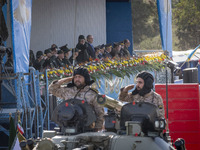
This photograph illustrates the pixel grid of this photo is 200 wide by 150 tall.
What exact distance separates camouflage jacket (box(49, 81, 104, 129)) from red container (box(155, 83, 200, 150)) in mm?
3040

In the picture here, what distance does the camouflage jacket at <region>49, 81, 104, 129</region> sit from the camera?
22.6 ft

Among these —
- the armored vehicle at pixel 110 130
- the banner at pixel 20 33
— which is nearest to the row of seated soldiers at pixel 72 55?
the banner at pixel 20 33

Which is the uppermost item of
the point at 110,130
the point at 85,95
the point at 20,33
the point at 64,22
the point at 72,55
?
the point at 64,22

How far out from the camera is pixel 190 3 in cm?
5031

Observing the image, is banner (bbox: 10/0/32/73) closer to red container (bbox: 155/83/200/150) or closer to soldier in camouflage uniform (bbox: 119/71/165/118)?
red container (bbox: 155/83/200/150)

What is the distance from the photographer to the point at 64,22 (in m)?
20.2

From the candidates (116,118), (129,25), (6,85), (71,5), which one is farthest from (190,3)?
(116,118)

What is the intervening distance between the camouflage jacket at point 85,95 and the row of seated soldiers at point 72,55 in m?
5.52

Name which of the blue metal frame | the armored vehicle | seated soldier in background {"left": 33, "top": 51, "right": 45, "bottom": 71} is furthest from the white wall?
the armored vehicle

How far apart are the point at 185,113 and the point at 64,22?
1098 centimetres

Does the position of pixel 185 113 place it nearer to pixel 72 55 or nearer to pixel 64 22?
pixel 72 55

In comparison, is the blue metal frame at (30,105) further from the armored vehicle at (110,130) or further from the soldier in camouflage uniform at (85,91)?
the armored vehicle at (110,130)

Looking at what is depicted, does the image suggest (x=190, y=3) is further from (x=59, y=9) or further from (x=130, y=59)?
(x=130, y=59)

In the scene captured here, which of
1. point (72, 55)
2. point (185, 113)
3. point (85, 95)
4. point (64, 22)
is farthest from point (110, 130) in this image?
point (64, 22)
